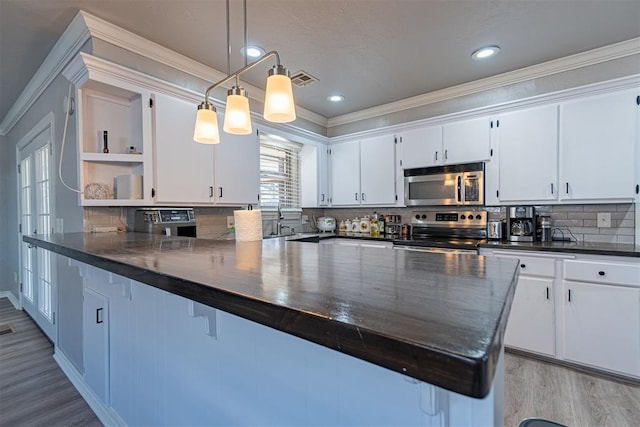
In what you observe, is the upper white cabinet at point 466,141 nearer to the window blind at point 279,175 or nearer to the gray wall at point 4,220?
the window blind at point 279,175

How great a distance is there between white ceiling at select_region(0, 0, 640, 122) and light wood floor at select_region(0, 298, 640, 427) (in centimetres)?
254

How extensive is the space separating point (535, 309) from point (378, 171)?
2.10 metres

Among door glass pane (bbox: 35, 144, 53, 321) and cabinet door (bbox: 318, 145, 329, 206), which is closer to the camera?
door glass pane (bbox: 35, 144, 53, 321)

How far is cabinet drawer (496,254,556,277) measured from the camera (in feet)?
7.99

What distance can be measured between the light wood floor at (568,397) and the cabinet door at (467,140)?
75.1 inches

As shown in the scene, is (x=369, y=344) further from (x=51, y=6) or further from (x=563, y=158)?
(x=563, y=158)

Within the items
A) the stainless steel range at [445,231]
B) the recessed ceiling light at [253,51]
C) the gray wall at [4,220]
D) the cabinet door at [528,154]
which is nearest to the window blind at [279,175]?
the recessed ceiling light at [253,51]

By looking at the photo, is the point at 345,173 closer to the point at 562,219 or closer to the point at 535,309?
the point at 562,219

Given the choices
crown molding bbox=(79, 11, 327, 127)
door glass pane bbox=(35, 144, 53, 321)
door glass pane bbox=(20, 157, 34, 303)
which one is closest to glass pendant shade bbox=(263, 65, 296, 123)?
crown molding bbox=(79, 11, 327, 127)

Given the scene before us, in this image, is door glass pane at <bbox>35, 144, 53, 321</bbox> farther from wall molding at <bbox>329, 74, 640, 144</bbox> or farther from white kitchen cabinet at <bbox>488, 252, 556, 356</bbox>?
white kitchen cabinet at <bbox>488, 252, 556, 356</bbox>

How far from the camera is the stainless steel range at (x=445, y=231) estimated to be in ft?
9.77

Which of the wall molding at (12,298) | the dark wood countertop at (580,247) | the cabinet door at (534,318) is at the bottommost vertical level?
the wall molding at (12,298)

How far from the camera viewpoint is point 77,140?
6.96 ft

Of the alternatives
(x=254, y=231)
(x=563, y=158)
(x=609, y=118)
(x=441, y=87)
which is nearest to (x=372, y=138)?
(x=441, y=87)
